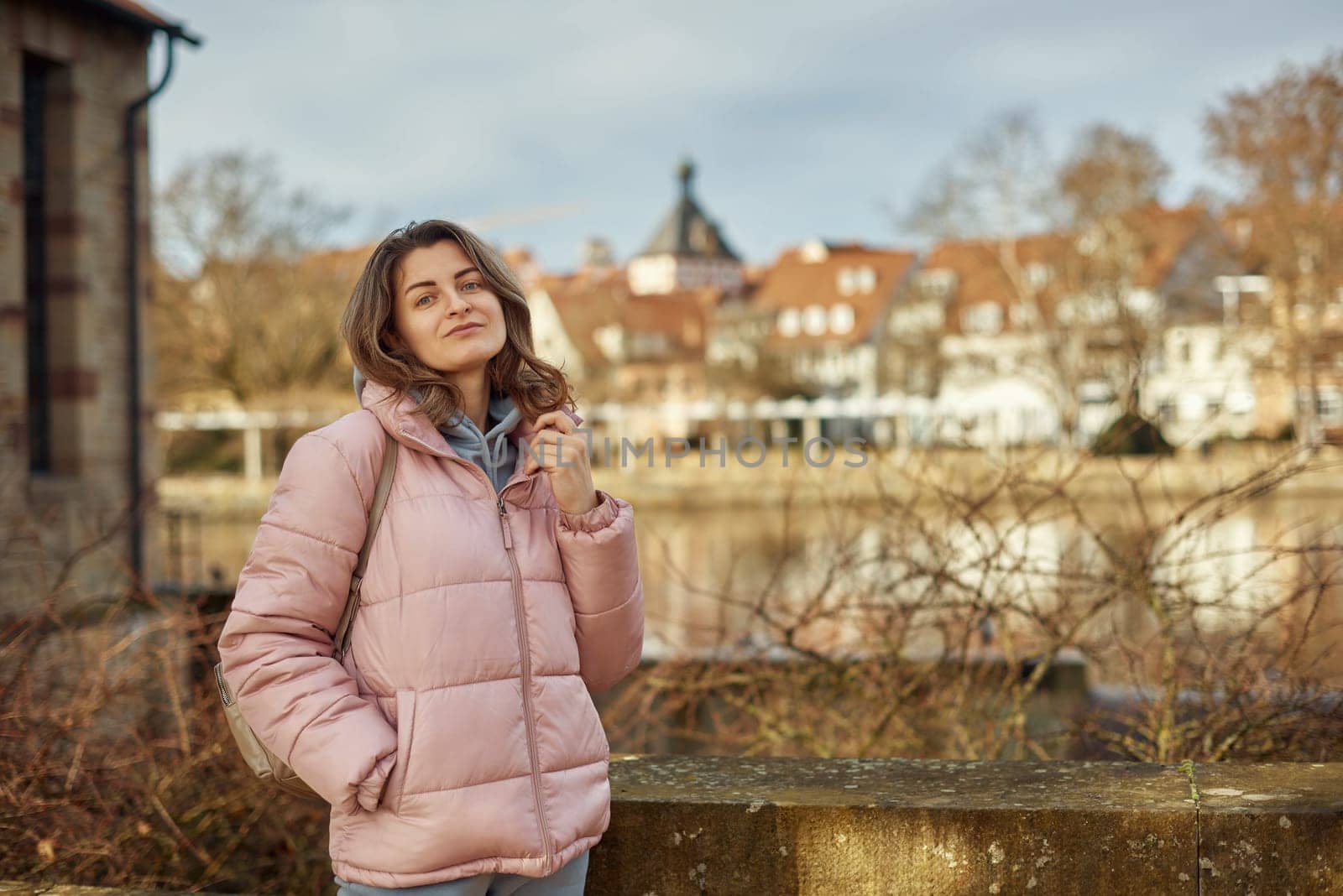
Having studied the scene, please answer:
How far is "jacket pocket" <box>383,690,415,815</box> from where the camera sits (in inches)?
86.2

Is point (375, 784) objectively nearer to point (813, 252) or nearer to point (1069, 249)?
point (1069, 249)

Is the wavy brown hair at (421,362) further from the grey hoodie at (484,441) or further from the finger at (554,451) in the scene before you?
the finger at (554,451)

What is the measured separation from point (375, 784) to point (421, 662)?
0.65 ft

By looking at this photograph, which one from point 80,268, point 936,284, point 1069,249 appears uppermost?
point 1069,249

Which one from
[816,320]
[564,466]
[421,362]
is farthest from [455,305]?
[816,320]

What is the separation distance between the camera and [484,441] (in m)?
2.44

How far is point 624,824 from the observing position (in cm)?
282

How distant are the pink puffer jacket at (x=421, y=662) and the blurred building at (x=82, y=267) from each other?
8429 millimetres

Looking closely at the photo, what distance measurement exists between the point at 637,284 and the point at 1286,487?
74986 millimetres

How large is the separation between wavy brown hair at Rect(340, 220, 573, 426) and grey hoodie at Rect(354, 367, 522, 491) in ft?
0.08

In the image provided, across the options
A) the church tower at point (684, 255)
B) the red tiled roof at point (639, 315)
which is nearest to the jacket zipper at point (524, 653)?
the red tiled roof at point (639, 315)

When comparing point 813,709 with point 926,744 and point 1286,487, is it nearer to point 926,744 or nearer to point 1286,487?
point 926,744

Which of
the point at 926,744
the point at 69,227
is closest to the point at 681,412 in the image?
the point at 69,227

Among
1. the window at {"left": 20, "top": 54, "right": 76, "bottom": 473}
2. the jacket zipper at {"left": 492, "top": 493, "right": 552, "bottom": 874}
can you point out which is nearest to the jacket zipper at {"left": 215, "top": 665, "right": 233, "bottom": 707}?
the jacket zipper at {"left": 492, "top": 493, "right": 552, "bottom": 874}
